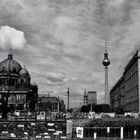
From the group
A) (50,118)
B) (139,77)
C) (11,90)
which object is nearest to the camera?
(50,118)

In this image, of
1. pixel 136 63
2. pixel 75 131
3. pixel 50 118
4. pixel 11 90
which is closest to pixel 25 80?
pixel 11 90

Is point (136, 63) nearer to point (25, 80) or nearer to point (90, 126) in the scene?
point (90, 126)

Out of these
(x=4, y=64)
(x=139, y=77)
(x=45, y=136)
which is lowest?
(x=45, y=136)

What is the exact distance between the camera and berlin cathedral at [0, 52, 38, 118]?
14262 centimetres

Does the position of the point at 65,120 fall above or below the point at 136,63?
below

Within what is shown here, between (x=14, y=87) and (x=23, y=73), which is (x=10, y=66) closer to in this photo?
(x=23, y=73)

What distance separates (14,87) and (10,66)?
441 inches

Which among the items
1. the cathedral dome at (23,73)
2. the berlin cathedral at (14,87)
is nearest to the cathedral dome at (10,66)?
the berlin cathedral at (14,87)

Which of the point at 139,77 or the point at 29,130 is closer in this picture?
the point at 29,130

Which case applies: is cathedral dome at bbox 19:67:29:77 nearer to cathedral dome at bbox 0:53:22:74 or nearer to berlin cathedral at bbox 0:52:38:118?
berlin cathedral at bbox 0:52:38:118

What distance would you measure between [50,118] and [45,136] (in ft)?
28.3

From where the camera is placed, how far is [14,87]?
481 ft

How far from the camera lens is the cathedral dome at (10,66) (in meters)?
150

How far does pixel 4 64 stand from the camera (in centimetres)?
15212
